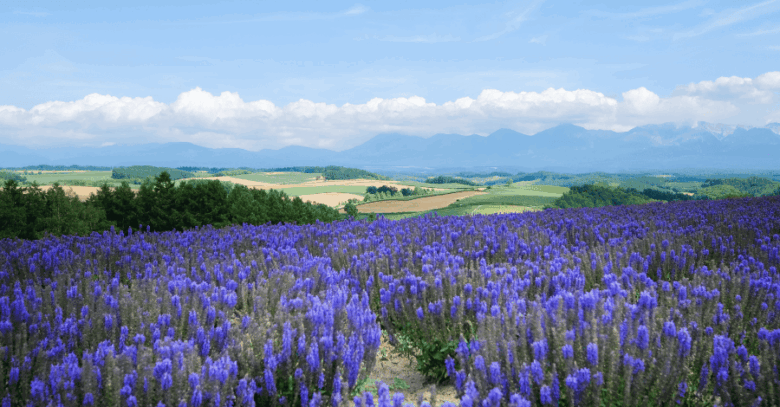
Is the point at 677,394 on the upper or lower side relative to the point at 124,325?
lower

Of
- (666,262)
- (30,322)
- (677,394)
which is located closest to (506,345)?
(677,394)

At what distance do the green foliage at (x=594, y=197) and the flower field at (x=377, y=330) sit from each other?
1433 centimetres

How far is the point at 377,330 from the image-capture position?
3320 millimetres

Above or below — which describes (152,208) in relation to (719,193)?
above

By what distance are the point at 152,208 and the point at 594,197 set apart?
57.5ft

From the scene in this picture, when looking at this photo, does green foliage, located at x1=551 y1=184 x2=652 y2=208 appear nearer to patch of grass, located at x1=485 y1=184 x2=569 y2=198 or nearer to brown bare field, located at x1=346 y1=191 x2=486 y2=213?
patch of grass, located at x1=485 y1=184 x2=569 y2=198

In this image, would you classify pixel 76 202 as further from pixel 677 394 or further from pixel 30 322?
pixel 677 394

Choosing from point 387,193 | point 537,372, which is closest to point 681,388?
point 537,372

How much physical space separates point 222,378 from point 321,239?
442 cm

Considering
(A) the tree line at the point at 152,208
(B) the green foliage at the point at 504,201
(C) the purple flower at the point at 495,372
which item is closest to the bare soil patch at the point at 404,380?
(C) the purple flower at the point at 495,372

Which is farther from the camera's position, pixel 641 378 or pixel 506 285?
pixel 506 285

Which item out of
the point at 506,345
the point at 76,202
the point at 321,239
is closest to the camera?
the point at 506,345

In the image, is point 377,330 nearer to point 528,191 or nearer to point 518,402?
point 518,402

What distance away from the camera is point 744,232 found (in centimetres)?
714
